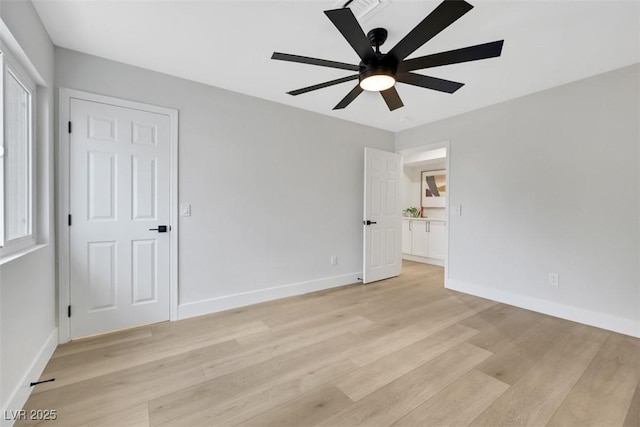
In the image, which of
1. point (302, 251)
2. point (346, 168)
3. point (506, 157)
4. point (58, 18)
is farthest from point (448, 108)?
point (58, 18)

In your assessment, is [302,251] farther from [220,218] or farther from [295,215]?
[220,218]

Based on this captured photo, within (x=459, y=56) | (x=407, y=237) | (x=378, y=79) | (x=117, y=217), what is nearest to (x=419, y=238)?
(x=407, y=237)

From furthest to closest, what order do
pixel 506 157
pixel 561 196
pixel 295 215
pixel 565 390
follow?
pixel 295 215 < pixel 506 157 < pixel 561 196 < pixel 565 390

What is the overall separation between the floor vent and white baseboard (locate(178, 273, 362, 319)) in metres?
2.85

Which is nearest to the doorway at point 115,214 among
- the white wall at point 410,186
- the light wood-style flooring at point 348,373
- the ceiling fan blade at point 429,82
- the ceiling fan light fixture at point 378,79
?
the light wood-style flooring at point 348,373

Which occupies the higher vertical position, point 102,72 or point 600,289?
point 102,72

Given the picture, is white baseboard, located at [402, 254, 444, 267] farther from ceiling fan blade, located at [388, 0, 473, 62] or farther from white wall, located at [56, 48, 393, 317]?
ceiling fan blade, located at [388, 0, 473, 62]

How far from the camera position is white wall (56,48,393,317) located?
107 inches

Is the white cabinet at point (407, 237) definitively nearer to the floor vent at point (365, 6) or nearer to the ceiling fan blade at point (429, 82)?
the ceiling fan blade at point (429, 82)

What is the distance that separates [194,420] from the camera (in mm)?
1457

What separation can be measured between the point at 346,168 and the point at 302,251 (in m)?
1.39

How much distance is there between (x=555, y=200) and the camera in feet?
9.59

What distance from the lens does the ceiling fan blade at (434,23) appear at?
1.20m

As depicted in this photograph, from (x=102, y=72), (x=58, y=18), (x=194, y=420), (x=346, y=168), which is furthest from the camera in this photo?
(x=346, y=168)
